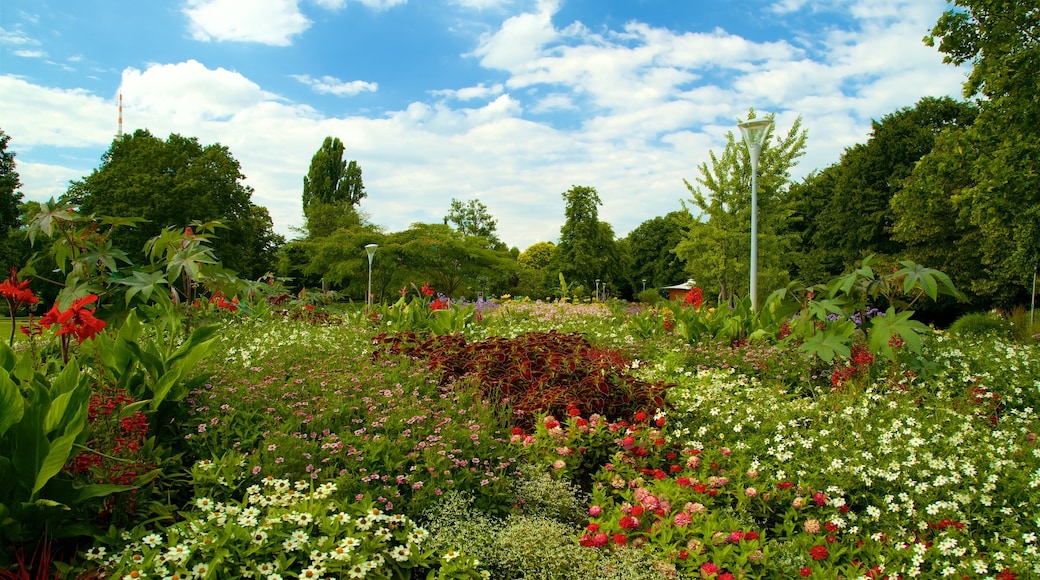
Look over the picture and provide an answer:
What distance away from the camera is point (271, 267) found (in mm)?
32688

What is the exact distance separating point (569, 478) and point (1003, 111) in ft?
43.9

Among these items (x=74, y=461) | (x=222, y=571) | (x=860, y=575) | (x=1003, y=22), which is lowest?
(x=860, y=575)

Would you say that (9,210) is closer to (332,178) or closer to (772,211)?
(332,178)

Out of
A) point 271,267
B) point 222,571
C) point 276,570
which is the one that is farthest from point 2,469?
point 271,267

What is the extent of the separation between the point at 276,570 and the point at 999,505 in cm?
304

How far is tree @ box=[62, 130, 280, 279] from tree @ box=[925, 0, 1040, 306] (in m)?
23.3

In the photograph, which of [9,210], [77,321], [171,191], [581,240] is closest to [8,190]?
[9,210]

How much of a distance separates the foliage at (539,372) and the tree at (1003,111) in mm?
10543

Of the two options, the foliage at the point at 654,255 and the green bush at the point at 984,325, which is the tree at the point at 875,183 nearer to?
the green bush at the point at 984,325

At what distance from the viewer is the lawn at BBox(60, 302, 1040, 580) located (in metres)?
2.32

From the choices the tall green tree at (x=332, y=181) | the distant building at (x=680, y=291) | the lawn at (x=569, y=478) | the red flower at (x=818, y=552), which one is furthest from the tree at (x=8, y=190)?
the red flower at (x=818, y=552)

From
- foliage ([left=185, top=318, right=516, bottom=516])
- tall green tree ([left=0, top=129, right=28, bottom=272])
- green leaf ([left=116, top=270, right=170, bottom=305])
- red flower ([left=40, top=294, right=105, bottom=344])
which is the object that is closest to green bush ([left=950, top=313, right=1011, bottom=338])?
foliage ([left=185, top=318, right=516, bottom=516])

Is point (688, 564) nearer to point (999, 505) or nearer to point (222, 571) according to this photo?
point (999, 505)

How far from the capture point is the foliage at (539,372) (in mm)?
3873
